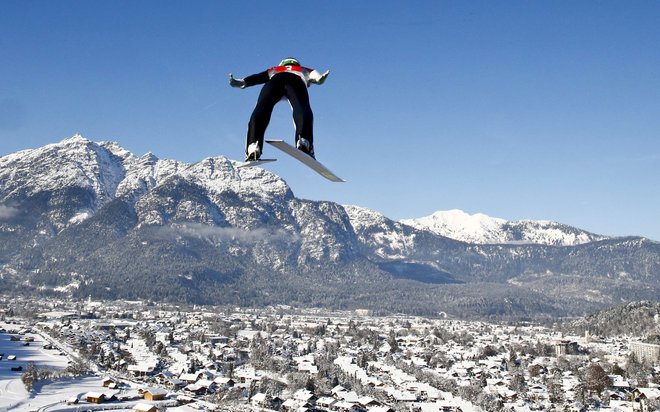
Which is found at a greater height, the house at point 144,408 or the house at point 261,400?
the house at point 144,408

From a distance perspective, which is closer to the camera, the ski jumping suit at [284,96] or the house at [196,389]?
the ski jumping suit at [284,96]

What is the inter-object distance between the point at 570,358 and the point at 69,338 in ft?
230

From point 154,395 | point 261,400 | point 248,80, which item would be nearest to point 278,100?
point 248,80

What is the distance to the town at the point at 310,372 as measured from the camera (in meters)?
48.7

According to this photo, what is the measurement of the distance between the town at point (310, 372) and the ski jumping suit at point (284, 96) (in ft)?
122

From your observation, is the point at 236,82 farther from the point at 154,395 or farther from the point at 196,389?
the point at 196,389

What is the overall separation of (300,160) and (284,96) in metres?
Result: 1.29

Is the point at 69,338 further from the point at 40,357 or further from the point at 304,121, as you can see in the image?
the point at 304,121

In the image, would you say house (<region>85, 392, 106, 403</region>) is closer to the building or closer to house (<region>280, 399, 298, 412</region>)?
house (<region>280, 399, 298, 412</region>)

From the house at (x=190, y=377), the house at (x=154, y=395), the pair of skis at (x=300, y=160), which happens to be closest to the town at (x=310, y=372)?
the house at (x=154, y=395)

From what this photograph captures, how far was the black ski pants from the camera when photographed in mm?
10547

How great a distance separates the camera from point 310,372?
63.3m

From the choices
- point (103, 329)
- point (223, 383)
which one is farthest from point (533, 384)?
point (103, 329)

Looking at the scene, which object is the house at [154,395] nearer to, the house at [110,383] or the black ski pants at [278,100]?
the house at [110,383]
